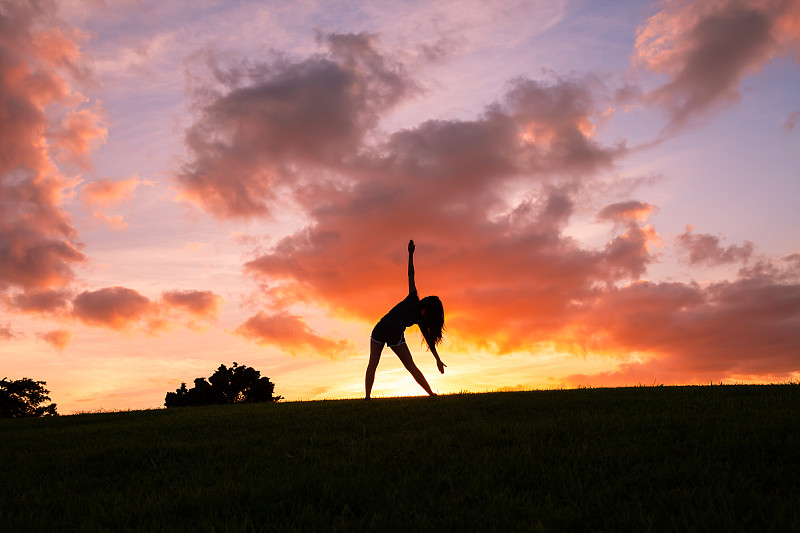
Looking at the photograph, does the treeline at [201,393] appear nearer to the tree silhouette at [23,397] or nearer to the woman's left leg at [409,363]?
the tree silhouette at [23,397]

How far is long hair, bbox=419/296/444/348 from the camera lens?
14156mm

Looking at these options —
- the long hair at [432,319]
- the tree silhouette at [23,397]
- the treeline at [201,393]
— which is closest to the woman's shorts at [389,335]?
the long hair at [432,319]

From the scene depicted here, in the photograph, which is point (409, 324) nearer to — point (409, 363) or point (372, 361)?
point (409, 363)

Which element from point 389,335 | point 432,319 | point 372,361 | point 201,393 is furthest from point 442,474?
point 201,393

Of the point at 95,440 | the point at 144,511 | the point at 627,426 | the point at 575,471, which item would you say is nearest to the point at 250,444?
the point at 144,511

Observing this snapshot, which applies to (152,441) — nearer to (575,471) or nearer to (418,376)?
(418,376)

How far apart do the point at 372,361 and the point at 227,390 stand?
80.1ft

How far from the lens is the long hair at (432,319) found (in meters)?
14.2

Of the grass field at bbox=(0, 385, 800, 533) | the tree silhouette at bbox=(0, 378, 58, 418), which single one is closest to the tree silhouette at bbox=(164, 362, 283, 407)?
the tree silhouette at bbox=(0, 378, 58, 418)

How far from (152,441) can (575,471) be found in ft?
24.7

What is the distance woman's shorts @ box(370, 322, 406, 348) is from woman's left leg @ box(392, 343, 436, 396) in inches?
5.1

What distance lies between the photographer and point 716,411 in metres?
9.48

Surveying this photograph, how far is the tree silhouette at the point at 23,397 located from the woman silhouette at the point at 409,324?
90.5 feet

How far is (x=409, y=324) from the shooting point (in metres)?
14.3
